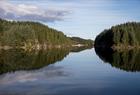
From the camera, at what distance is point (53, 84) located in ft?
111

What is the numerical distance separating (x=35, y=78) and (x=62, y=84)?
5646 mm

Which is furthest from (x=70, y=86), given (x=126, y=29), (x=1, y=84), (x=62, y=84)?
(x=126, y=29)

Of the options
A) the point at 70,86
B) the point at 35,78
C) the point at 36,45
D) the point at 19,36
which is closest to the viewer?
the point at 70,86

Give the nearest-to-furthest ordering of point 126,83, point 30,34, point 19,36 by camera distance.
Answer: point 126,83
point 19,36
point 30,34

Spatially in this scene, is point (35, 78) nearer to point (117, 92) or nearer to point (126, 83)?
point (126, 83)

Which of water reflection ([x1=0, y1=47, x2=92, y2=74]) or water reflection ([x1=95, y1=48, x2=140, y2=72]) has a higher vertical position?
water reflection ([x1=0, y1=47, x2=92, y2=74])

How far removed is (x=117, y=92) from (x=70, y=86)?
5049 millimetres

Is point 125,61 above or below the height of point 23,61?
below

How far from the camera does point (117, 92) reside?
95.0 feet

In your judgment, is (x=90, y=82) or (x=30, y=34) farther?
(x=30, y=34)

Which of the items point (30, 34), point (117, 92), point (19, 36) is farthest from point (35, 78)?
point (30, 34)

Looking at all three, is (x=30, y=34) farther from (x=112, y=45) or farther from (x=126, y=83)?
(x=126, y=83)

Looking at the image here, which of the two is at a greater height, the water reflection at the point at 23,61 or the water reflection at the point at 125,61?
the water reflection at the point at 23,61

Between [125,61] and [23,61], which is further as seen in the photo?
[125,61]
